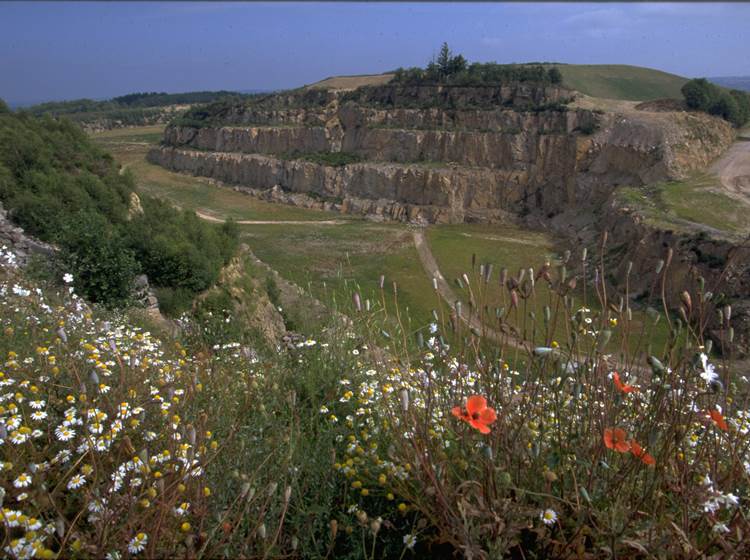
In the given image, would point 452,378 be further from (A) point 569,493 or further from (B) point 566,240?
(B) point 566,240

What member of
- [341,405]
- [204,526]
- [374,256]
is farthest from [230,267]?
[374,256]

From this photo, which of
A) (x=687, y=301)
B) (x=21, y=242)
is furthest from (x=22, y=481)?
(x=21, y=242)

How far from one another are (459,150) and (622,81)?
4232 centimetres

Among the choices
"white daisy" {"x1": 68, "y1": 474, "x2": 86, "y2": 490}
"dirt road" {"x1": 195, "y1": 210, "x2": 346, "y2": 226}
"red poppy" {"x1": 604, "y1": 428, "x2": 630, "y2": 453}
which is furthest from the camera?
"dirt road" {"x1": 195, "y1": 210, "x2": 346, "y2": 226}

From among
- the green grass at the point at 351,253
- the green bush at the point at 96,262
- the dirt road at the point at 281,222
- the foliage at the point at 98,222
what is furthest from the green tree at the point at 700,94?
the green bush at the point at 96,262

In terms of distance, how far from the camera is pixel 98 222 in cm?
1251

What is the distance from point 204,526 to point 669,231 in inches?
1079

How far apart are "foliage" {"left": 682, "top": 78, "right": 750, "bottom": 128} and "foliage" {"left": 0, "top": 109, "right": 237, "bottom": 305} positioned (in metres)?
37.6

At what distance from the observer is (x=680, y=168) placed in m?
35.4

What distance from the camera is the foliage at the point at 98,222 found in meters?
11.3

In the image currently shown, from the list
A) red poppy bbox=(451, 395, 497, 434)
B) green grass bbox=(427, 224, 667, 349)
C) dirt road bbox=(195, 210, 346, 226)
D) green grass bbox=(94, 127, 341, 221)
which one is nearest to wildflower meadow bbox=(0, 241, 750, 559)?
red poppy bbox=(451, 395, 497, 434)

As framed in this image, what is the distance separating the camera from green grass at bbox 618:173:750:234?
2650 cm

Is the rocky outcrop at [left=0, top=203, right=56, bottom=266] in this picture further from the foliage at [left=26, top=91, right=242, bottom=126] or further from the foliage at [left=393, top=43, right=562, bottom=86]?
the foliage at [left=26, top=91, right=242, bottom=126]

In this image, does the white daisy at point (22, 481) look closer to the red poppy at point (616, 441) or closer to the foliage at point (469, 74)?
the red poppy at point (616, 441)
